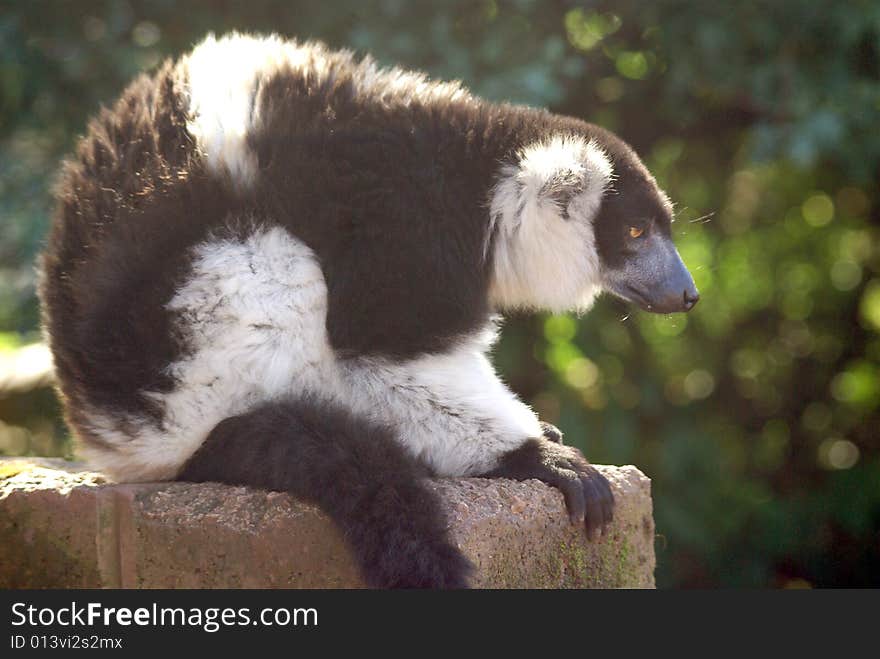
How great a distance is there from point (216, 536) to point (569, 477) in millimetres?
1221

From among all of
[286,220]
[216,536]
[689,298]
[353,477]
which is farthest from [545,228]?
[216,536]

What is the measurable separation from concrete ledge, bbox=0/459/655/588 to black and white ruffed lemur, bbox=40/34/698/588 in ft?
0.39

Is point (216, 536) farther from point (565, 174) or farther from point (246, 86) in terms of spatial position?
point (565, 174)

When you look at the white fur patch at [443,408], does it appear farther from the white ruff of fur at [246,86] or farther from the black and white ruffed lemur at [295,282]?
the white ruff of fur at [246,86]

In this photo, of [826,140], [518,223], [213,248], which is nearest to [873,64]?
[826,140]

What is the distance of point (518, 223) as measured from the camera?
4211 mm

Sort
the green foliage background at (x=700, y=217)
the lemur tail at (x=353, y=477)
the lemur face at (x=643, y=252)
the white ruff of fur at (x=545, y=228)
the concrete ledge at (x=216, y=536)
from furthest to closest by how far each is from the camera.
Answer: the green foliage background at (x=700, y=217)
the lemur face at (x=643, y=252)
the white ruff of fur at (x=545, y=228)
the concrete ledge at (x=216, y=536)
the lemur tail at (x=353, y=477)

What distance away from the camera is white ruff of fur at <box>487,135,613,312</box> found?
4164 millimetres

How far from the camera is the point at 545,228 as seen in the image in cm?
428

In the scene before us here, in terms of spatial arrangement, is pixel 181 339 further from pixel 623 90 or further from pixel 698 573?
pixel 698 573

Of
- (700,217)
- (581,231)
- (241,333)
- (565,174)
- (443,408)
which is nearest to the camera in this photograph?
(241,333)

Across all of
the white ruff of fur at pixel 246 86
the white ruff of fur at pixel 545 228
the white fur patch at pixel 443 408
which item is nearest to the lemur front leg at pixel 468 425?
the white fur patch at pixel 443 408

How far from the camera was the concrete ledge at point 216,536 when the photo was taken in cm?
342

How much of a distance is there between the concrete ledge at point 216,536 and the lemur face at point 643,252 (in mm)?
1098
